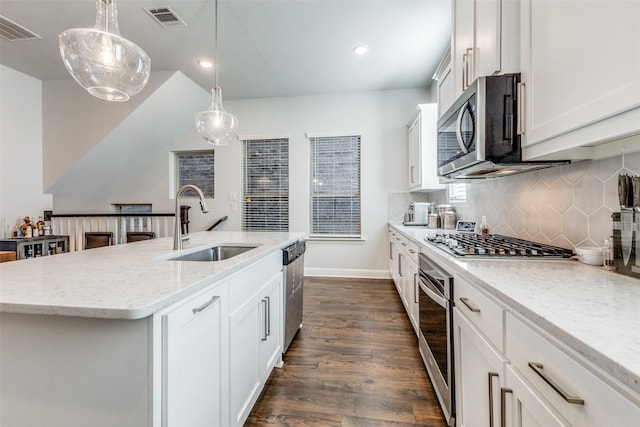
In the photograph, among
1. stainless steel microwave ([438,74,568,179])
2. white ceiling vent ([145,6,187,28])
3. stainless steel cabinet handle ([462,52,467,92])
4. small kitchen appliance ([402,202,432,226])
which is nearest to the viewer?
stainless steel microwave ([438,74,568,179])

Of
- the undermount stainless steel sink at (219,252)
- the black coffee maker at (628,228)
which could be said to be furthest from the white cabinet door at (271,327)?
the black coffee maker at (628,228)

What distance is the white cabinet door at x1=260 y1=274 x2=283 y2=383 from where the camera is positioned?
5.43ft

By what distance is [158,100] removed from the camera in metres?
3.97

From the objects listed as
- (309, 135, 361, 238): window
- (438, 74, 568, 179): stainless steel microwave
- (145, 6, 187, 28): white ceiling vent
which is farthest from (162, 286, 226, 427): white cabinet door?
(309, 135, 361, 238): window

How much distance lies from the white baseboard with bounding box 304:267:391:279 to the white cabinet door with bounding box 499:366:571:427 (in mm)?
3554

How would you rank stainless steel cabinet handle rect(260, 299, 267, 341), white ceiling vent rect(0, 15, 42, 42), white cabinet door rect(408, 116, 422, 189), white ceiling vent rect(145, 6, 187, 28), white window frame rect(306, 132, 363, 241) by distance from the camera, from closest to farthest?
stainless steel cabinet handle rect(260, 299, 267, 341) → white ceiling vent rect(145, 6, 187, 28) → white ceiling vent rect(0, 15, 42, 42) → white cabinet door rect(408, 116, 422, 189) → white window frame rect(306, 132, 363, 241)

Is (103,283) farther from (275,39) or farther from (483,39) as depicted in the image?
(275,39)

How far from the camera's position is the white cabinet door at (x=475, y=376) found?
0.92 metres

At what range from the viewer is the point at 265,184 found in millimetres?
4738

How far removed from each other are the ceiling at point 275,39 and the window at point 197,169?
125 centimetres

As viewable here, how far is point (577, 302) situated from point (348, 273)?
3.78 metres

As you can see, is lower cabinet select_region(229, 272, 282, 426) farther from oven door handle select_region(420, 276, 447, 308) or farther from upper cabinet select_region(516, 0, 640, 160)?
upper cabinet select_region(516, 0, 640, 160)

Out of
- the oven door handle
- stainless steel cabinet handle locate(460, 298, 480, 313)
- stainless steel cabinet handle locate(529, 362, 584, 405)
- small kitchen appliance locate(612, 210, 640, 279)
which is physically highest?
small kitchen appliance locate(612, 210, 640, 279)

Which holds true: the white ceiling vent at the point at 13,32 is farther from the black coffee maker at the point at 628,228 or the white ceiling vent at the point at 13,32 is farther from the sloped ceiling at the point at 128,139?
the black coffee maker at the point at 628,228
